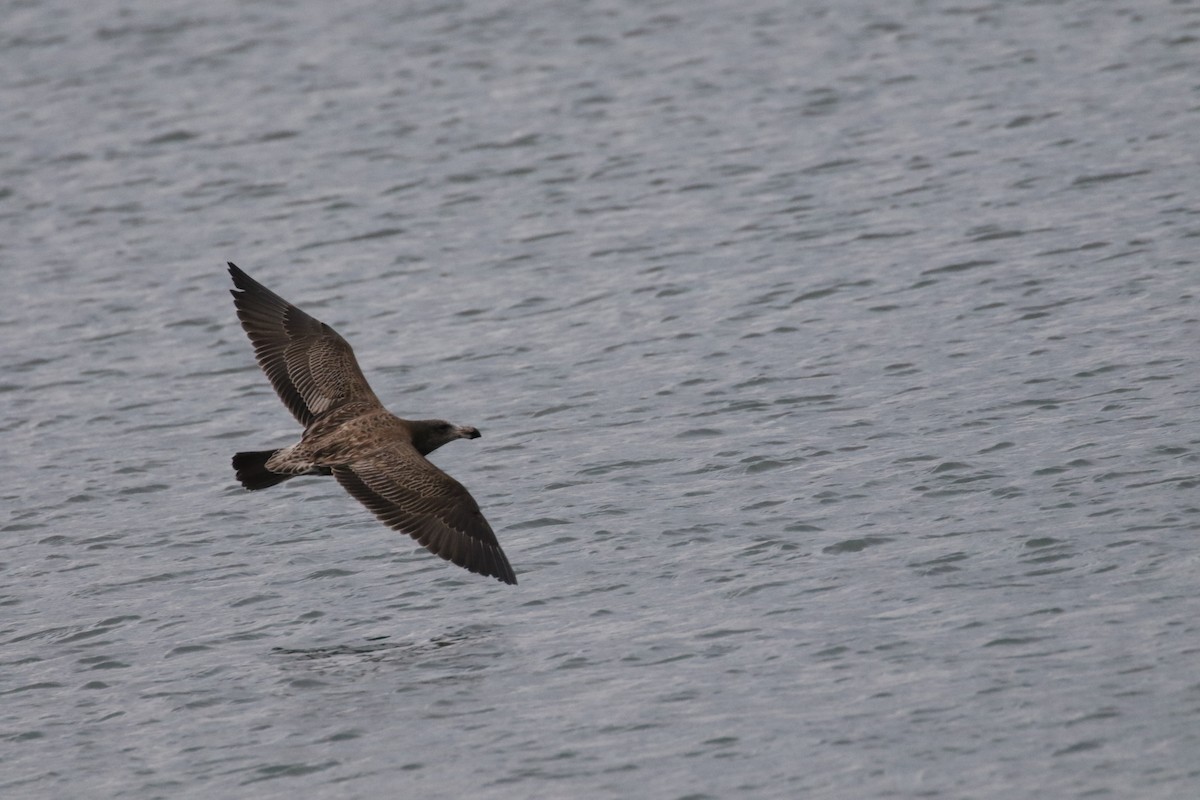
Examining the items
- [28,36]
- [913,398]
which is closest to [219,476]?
[913,398]

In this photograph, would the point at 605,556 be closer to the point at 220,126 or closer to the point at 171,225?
the point at 171,225

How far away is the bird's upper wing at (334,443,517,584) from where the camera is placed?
33.9 feet

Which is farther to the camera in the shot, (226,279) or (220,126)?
(220,126)

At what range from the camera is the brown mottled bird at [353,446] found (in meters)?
10.5

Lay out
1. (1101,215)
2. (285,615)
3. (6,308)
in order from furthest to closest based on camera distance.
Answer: (6,308) < (1101,215) < (285,615)

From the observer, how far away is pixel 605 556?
10.9 meters

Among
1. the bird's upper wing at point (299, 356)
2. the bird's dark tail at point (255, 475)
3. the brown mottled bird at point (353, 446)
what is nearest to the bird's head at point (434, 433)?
the brown mottled bird at point (353, 446)

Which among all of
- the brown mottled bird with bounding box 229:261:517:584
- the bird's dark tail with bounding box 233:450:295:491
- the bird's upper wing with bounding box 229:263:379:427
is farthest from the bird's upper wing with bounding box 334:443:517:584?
the bird's upper wing with bounding box 229:263:379:427

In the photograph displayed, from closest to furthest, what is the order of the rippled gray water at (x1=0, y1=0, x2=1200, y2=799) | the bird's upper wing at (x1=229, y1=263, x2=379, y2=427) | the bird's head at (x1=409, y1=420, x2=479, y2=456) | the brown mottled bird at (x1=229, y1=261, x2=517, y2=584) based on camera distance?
the rippled gray water at (x1=0, y1=0, x2=1200, y2=799) < the brown mottled bird at (x1=229, y1=261, x2=517, y2=584) < the bird's head at (x1=409, y1=420, x2=479, y2=456) < the bird's upper wing at (x1=229, y1=263, x2=379, y2=427)

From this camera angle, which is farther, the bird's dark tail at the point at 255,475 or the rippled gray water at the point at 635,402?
the bird's dark tail at the point at 255,475

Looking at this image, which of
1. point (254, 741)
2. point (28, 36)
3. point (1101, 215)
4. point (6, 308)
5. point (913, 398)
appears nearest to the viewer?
point (254, 741)

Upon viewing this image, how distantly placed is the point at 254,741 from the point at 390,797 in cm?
104

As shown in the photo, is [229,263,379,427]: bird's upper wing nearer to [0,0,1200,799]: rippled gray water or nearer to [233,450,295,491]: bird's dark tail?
[0,0,1200,799]: rippled gray water

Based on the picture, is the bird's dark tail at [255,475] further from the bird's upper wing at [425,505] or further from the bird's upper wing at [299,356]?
the bird's upper wing at [299,356]
